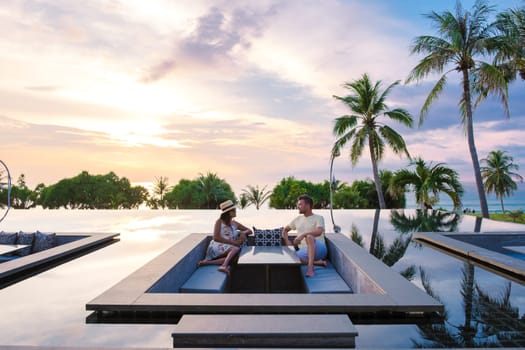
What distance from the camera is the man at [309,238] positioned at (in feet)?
14.4

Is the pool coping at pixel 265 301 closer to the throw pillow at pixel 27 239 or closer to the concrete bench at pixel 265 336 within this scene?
the concrete bench at pixel 265 336

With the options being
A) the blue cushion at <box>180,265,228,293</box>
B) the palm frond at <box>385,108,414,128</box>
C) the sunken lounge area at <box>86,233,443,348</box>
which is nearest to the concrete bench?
the sunken lounge area at <box>86,233,443,348</box>

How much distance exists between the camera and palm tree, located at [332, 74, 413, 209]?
17.6m

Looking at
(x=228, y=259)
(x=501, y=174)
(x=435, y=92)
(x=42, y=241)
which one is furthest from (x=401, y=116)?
(x=501, y=174)

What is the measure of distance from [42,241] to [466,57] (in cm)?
1439

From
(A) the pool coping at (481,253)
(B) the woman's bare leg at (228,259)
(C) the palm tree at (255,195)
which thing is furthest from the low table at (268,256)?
(C) the palm tree at (255,195)

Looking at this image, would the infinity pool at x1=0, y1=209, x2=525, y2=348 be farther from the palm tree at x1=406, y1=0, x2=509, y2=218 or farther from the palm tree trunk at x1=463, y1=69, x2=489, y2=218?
the palm tree at x1=406, y1=0, x2=509, y2=218

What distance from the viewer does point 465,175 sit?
51.6ft

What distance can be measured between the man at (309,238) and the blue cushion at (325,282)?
8 centimetres

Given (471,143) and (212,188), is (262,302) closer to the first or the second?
(471,143)

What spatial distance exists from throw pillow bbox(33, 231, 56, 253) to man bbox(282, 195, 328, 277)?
360cm

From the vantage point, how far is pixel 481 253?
15.8 ft

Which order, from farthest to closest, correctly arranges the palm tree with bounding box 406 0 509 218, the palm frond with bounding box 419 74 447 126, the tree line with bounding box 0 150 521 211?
1. the tree line with bounding box 0 150 521 211
2. the palm frond with bounding box 419 74 447 126
3. the palm tree with bounding box 406 0 509 218

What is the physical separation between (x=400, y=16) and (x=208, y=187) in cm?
1640
